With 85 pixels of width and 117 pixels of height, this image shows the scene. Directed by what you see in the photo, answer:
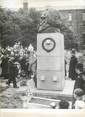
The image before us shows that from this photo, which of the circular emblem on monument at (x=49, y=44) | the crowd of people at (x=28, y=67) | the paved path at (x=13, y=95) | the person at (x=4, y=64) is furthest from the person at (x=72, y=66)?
the person at (x=4, y=64)

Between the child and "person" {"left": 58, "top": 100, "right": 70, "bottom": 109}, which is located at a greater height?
the child

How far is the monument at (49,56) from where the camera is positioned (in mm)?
1129

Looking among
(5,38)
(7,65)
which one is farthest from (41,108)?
(5,38)

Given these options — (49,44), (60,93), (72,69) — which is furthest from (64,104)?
(49,44)

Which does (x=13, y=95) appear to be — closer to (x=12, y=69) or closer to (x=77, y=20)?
(x=12, y=69)

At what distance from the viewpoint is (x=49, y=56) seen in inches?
44.9

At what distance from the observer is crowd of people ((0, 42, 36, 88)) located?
Answer: 1145 mm

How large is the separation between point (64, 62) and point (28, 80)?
0.68 feet

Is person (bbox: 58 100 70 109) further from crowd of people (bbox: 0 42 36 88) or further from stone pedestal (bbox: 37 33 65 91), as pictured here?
crowd of people (bbox: 0 42 36 88)

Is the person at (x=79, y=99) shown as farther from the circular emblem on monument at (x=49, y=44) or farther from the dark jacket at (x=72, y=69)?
the circular emblem on monument at (x=49, y=44)

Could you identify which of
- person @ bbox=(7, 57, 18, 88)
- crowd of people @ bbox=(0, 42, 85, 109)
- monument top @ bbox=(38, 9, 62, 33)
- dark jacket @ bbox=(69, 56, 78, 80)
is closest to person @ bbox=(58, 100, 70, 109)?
crowd of people @ bbox=(0, 42, 85, 109)

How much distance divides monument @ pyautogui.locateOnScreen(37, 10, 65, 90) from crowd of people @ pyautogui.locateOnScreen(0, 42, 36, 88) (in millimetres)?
46

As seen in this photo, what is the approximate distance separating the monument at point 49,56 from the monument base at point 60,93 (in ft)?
0.07

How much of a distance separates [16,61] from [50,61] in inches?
7.0
